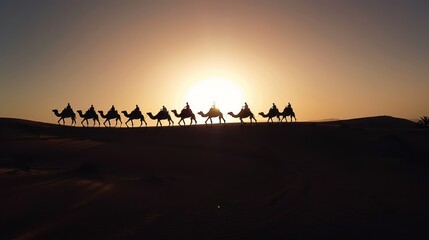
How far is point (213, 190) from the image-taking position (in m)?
12.2

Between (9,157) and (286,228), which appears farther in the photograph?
(9,157)

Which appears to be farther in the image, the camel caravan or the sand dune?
the camel caravan

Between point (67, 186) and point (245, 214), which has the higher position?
point (67, 186)

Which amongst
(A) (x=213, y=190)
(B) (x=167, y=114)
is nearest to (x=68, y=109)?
(B) (x=167, y=114)

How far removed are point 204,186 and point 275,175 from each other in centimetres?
326

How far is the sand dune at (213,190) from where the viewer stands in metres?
9.00

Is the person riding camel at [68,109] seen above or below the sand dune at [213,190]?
above

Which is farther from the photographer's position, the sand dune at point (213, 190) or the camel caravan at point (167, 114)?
the camel caravan at point (167, 114)

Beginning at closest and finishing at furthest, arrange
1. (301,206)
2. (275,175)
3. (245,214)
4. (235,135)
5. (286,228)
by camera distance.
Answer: (286,228) → (245,214) → (301,206) → (275,175) → (235,135)

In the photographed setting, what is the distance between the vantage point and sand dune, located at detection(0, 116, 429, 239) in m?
9.00

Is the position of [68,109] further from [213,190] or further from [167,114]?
[213,190]

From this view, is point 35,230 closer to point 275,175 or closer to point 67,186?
point 67,186

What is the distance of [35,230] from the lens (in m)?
8.24

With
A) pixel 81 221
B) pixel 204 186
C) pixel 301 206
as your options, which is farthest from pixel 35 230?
pixel 301 206
